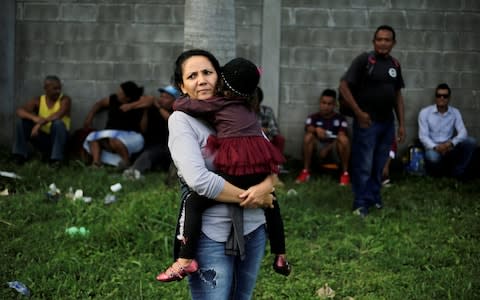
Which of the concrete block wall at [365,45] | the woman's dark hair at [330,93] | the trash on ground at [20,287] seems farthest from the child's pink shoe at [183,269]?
the concrete block wall at [365,45]

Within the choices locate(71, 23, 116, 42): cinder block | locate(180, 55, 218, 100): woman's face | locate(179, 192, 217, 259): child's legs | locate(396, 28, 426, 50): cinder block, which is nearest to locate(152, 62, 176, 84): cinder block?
locate(71, 23, 116, 42): cinder block

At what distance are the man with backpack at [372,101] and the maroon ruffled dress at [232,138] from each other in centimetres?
398

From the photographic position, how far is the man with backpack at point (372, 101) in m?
7.50

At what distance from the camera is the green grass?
5.78m

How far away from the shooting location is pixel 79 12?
408 inches

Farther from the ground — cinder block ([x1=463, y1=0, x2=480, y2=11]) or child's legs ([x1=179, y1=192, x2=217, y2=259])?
cinder block ([x1=463, y1=0, x2=480, y2=11])

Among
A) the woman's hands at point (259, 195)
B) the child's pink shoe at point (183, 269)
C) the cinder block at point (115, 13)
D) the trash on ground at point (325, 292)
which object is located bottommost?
the trash on ground at point (325, 292)

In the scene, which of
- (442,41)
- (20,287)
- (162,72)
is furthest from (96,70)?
(20,287)

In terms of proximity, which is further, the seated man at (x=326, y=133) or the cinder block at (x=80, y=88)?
the cinder block at (x=80, y=88)

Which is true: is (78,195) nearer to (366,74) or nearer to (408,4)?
(366,74)

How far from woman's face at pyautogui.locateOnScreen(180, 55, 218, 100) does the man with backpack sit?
13.0 feet

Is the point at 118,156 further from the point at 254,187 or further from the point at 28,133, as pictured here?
the point at 254,187

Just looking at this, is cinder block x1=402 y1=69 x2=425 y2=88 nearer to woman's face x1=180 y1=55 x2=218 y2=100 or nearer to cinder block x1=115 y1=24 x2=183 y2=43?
cinder block x1=115 y1=24 x2=183 y2=43

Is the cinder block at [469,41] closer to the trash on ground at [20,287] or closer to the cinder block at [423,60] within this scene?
the cinder block at [423,60]
